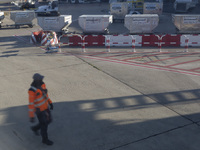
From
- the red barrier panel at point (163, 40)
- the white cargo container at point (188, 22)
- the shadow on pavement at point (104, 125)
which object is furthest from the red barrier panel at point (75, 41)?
the shadow on pavement at point (104, 125)

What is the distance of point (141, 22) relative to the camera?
68.8 ft

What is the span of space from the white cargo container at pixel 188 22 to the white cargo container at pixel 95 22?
5679 millimetres

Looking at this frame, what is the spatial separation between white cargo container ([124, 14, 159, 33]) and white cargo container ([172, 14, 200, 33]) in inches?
72.1

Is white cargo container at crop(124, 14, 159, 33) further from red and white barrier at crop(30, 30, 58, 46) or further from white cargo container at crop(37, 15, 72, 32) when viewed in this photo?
red and white barrier at crop(30, 30, 58, 46)

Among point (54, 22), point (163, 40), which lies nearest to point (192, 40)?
point (163, 40)

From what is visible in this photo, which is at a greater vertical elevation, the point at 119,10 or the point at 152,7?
the point at 152,7

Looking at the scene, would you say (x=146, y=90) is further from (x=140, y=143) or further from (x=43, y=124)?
(x=43, y=124)

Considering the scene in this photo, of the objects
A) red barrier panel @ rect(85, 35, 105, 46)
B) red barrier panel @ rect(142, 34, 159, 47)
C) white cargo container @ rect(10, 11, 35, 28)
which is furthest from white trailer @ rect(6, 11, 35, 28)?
red barrier panel @ rect(142, 34, 159, 47)

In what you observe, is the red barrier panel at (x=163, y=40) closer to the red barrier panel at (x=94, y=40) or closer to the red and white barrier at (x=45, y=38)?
the red barrier panel at (x=94, y=40)

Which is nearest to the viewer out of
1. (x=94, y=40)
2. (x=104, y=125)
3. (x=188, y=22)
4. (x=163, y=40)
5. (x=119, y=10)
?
(x=104, y=125)

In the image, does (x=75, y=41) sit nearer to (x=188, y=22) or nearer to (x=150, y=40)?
(x=150, y=40)

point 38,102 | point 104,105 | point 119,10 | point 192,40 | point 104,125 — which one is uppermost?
point 119,10

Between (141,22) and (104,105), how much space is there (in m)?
13.4

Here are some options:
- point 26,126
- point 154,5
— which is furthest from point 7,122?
point 154,5
